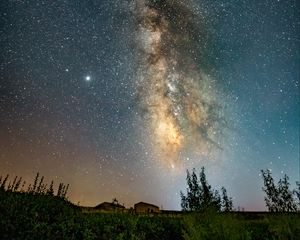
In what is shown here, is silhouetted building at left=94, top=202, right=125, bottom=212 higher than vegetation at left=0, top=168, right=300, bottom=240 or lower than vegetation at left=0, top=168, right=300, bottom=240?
higher

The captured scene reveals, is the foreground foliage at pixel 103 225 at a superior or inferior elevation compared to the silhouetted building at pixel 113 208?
inferior

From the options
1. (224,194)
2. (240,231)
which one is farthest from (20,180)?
(224,194)

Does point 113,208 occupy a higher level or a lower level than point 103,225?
higher

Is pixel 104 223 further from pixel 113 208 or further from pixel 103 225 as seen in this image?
pixel 113 208

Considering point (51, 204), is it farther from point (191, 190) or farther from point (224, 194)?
point (224, 194)

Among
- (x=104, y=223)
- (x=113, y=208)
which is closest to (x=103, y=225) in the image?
(x=104, y=223)

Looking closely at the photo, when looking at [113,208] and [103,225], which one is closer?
[103,225]

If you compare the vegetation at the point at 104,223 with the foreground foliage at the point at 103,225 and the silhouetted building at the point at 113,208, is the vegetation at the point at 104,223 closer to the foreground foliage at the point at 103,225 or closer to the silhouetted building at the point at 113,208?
the foreground foliage at the point at 103,225

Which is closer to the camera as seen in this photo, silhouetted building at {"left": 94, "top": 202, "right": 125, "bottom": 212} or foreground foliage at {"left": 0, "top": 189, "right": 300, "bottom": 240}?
foreground foliage at {"left": 0, "top": 189, "right": 300, "bottom": 240}

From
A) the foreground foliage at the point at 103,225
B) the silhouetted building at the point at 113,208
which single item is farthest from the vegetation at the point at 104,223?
the silhouetted building at the point at 113,208

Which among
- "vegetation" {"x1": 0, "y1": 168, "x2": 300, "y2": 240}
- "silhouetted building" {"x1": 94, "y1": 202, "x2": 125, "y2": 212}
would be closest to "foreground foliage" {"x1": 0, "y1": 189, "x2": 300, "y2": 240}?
"vegetation" {"x1": 0, "y1": 168, "x2": 300, "y2": 240}

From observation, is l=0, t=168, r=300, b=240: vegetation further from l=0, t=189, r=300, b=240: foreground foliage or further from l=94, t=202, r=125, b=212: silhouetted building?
l=94, t=202, r=125, b=212: silhouetted building

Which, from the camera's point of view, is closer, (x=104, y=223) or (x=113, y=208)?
(x=104, y=223)

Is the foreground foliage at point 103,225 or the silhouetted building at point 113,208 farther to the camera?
the silhouetted building at point 113,208
